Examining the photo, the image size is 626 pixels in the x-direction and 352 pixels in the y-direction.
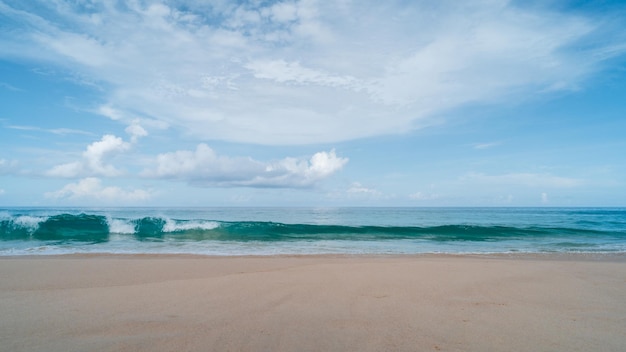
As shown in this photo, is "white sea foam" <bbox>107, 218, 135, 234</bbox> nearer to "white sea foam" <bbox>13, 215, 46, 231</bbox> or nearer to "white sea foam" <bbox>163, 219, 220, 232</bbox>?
"white sea foam" <bbox>163, 219, 220, 232</bbox>

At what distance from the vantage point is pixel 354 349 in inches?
124

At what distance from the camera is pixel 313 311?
4.32 m

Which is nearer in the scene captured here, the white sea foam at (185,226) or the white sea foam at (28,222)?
the white sea foam at (28,222)

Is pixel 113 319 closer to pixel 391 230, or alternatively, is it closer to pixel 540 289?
pixel 540 289

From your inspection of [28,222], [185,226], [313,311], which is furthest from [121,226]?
[313,311]

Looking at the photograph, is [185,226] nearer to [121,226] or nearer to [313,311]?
[121,226]

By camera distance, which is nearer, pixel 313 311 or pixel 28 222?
pixel 313 311

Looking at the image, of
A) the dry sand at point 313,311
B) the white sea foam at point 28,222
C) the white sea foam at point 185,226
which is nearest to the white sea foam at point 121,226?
the white sea foam at point 185,226

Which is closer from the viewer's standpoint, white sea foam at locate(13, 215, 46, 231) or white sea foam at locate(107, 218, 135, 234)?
white sea foam at locate(13, 215, 46, 231)

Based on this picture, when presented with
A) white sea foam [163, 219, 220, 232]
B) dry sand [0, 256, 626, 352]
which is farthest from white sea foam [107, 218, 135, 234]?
dry sand [0, 256, 626, 352]

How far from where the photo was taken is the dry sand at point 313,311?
3336mm

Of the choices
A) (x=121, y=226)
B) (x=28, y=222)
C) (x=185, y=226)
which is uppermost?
(x=28, y=222)

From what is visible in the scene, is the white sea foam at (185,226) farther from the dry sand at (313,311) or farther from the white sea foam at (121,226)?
the dry sand at (313,311)

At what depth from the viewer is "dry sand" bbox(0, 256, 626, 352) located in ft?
10.9
